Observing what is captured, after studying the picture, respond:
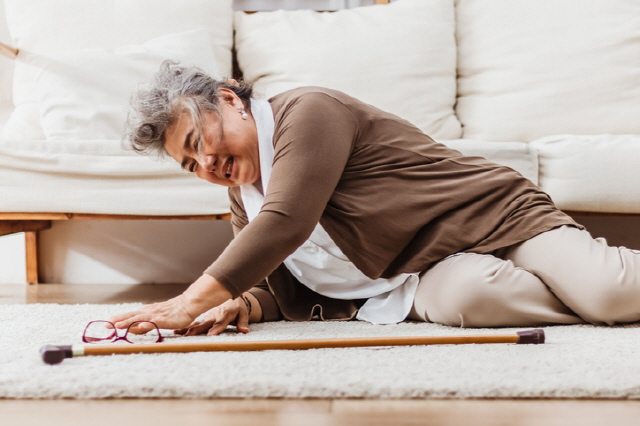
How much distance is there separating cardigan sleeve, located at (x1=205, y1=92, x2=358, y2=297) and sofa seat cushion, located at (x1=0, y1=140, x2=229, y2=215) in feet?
1.68

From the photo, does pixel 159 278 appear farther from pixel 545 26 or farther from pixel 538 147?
pixel 545 26

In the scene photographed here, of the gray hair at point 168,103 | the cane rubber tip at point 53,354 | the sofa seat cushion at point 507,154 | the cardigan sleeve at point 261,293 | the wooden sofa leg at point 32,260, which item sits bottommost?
the wooden sofa leg at point 32,260

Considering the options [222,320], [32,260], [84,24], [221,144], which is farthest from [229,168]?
[32,260]

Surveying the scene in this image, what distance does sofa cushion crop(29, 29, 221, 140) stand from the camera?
1.71 metres

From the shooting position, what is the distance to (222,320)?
41.3 inches

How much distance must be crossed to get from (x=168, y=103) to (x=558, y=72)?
1.39m

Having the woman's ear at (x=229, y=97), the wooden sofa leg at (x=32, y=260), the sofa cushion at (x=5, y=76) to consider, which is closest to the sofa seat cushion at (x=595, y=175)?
the woman's ear at (x=229, y=97)

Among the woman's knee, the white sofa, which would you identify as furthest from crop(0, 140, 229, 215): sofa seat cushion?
the woman's knee

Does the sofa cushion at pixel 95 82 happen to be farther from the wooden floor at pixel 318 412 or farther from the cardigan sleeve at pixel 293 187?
the wooden floor at pixel 318 412

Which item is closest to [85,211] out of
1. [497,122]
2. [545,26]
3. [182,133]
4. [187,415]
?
[182,133]

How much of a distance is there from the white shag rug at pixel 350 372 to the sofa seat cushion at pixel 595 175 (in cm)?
67

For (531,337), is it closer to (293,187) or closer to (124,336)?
(293,187)

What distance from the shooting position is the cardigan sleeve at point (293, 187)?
35.8 inches

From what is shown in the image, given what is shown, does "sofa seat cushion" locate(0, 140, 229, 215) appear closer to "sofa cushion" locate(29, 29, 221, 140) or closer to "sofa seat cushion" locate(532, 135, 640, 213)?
"sofa cushion" locate(29, 29, 221, 140)
